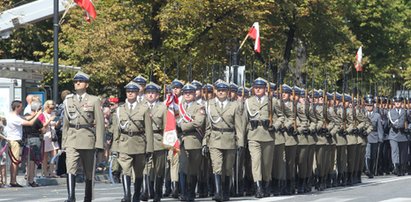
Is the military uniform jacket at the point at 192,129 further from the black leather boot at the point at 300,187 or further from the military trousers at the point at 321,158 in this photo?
the military trousers at the point at 321,158

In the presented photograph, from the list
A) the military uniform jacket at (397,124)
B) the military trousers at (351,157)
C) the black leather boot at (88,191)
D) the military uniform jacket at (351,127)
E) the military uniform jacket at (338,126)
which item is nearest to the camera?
the black leather boot at (88,191)

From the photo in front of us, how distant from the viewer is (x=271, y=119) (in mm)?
22594

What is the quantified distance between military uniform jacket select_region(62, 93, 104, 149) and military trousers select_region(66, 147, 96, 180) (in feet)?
0.37

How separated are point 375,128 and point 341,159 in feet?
16.0

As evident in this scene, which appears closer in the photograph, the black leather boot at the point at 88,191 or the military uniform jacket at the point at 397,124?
the black leather boot at the point at 88,191

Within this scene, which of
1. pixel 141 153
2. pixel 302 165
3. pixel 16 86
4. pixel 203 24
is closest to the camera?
pixel 141 153

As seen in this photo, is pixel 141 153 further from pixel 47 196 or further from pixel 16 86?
pixel 16 86

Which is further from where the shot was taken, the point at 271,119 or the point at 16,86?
the point at 16,86

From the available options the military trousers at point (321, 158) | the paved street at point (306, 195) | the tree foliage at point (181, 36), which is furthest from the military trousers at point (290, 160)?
the tree foliage at point (181, 36)

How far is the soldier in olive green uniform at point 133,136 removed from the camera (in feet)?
62.6

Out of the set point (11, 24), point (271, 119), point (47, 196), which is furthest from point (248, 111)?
point (11, 24)

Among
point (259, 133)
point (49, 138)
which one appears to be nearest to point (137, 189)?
point (259, 133)

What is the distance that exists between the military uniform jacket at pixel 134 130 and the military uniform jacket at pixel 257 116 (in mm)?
3306

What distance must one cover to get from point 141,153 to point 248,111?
3690mm
